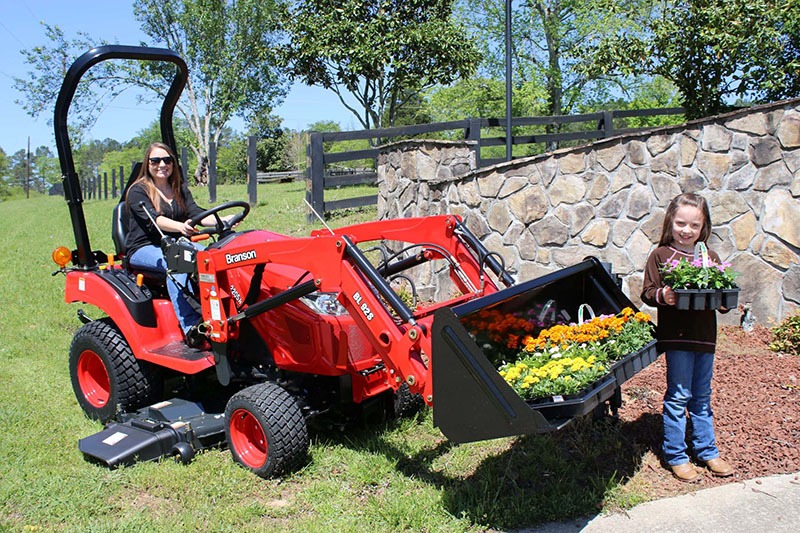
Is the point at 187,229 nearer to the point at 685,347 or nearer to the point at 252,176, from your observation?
the point at 685,347

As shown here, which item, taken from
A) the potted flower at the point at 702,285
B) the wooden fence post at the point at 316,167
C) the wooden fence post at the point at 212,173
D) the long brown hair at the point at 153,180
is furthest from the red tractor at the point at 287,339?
the wooden fence post at the point at 212,173

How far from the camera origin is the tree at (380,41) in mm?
19047

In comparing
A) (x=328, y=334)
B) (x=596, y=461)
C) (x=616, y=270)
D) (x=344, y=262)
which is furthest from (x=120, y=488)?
(x=616, y=270)

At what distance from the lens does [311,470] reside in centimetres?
412

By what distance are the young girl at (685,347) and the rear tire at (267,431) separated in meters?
1.97

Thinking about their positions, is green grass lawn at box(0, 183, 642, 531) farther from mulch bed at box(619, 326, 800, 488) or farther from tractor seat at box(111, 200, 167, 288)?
tractor seat at box(111, 200, 167, 288)

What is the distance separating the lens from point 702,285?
11.5ft

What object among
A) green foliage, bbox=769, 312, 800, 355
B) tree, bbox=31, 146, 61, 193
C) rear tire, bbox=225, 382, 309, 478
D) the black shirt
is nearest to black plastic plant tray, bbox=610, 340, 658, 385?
rear tire, bbox=225, 382, 309, 478

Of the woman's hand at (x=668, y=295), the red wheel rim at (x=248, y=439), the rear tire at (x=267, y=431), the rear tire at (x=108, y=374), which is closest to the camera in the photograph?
the woman's hand at (x=668, y=295)

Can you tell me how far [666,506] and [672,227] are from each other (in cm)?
141

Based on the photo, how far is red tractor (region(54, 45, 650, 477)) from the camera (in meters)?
3.20

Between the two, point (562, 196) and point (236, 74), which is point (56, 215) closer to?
point (236, 74)

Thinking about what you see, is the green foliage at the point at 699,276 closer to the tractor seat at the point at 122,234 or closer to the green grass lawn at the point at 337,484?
the green grass lawn at the point at 337,484

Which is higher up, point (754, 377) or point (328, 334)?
point (328, 334)
